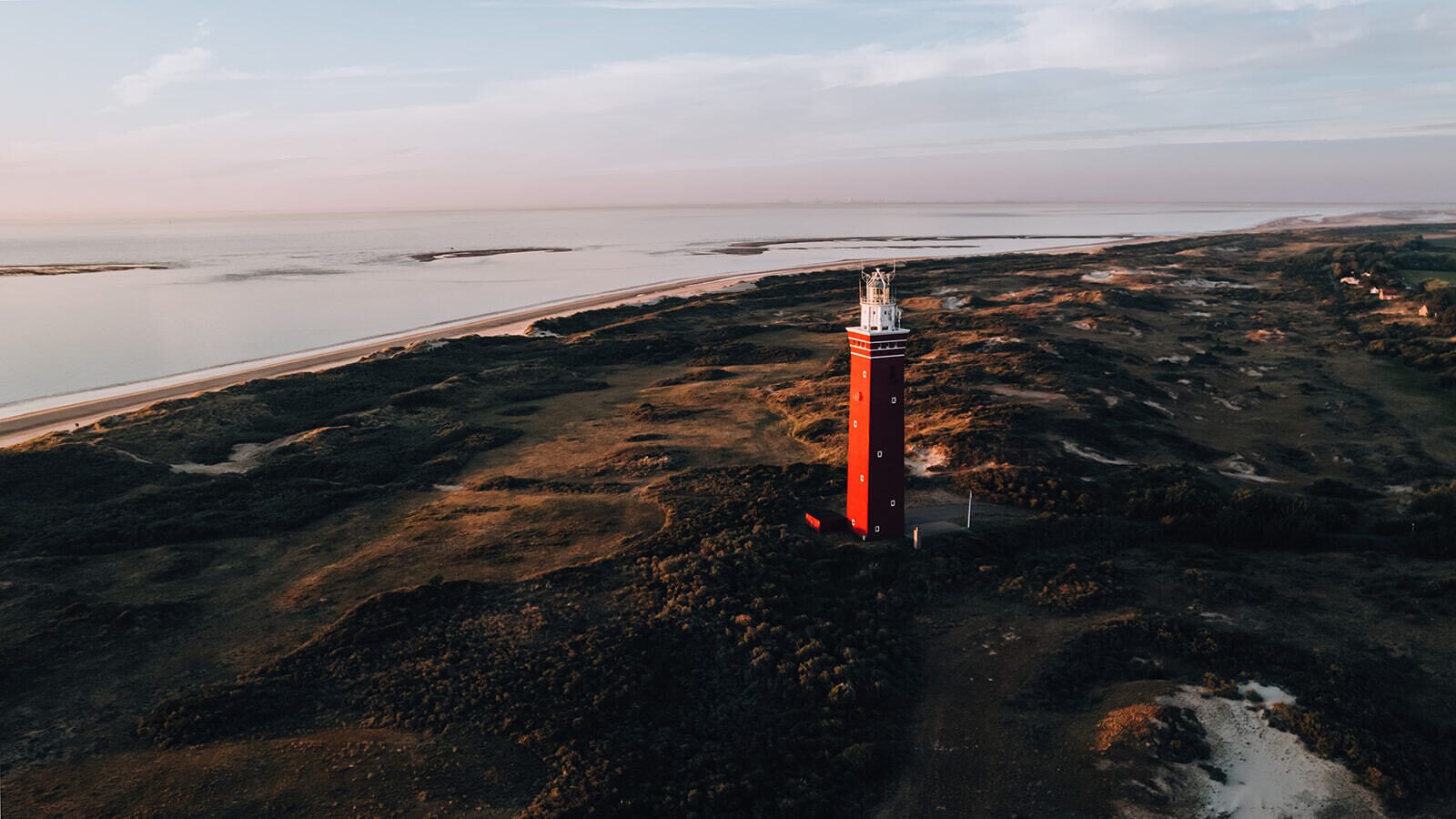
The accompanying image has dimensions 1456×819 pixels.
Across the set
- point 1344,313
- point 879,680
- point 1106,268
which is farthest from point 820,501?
point 1106,268

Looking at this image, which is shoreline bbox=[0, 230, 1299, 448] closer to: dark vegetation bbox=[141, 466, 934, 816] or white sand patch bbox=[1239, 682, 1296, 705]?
dark vegetation bbox=[141, 466, 934, 816]

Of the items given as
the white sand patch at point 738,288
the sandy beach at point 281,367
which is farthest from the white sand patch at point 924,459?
the white sand patch at point 738,288

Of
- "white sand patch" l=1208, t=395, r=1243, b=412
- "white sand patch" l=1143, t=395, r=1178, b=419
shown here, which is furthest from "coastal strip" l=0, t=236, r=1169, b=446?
"white sand patch" l=1208, t=395, r=1243, b=412

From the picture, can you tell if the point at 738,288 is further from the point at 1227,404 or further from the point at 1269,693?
the point at 1269,693

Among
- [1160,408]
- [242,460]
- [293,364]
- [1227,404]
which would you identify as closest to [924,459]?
[1160,408]

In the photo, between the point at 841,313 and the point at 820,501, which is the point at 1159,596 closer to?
the point at 820,501
